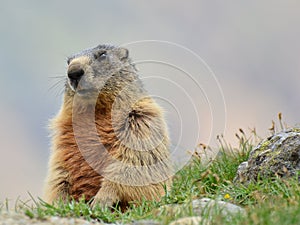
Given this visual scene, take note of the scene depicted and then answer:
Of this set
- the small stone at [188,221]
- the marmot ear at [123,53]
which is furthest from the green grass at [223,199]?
the marmot ear at [123,53]

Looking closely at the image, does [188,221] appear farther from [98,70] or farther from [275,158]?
[98,70]

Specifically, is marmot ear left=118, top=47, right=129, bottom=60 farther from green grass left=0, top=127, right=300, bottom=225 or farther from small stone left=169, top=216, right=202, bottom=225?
small stone left=169, top=216, right=202, bottom=225

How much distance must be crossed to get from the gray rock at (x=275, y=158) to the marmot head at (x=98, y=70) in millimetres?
2201

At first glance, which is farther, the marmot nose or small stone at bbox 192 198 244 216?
the marmot nose

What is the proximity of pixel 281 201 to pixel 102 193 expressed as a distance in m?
2.37

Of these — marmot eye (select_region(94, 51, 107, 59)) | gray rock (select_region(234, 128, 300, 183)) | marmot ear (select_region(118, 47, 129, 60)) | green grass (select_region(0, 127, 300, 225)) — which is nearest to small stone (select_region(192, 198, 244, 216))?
green grass (select_region(0, 127, 300, 225))

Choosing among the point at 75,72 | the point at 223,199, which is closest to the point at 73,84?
the point at 75,72

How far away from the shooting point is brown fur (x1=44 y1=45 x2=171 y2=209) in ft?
24.1

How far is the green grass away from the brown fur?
32 cm

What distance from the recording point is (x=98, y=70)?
807 cm

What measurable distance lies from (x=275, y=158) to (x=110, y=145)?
86.2 inches

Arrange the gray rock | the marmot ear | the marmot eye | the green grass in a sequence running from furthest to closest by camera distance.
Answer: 1. the marmot ear
2. the marmot eye
3. the gray rock
4. the green grass

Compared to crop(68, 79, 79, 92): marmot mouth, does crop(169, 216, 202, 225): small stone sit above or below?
below

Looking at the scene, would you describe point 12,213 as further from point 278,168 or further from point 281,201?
point 278,168
